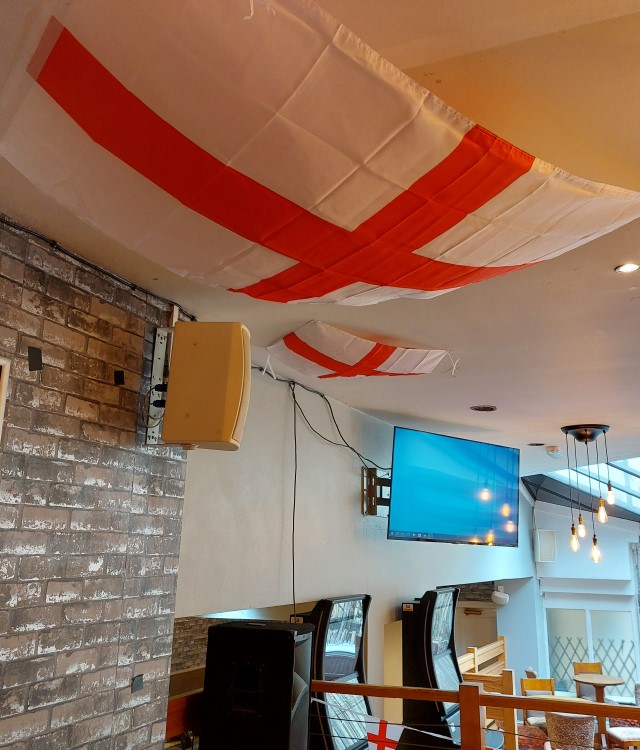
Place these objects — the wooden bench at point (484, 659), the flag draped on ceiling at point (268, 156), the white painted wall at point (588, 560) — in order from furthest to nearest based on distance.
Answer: the white painted wall at point (588, 560) → the wooden bench at point (484, 659) → the flag draped on ceiling at point (268, 156)

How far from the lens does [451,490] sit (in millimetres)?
5266

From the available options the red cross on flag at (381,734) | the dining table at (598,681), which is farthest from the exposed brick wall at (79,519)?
the dining table at (598,681)

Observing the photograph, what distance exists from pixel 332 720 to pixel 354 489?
64.0 inches

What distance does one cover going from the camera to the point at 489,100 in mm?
1606

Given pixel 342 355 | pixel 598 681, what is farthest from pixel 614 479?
pixel 342 355

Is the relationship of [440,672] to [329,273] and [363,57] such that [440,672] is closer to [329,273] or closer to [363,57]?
[329,273]

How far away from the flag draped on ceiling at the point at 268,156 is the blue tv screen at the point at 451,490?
3.04 metres

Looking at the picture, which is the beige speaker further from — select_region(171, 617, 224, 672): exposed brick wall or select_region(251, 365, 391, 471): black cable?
select_region(171, 617, 224, 672): exposed brick wall

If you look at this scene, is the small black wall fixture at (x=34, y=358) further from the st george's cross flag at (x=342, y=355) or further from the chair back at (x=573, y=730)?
the chair back at (x=573, y=730)

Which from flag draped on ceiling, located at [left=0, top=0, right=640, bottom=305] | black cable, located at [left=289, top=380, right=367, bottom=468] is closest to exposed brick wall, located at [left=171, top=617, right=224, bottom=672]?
black cable, located at [left=289, top=380, right=367, bottom=468]

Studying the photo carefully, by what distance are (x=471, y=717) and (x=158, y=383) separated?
81.4 inches

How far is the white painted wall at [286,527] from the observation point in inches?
128

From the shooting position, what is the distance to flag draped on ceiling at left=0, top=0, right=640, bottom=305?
3.72 ft

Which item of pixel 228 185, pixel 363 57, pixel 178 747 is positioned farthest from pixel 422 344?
pixel 178 747
